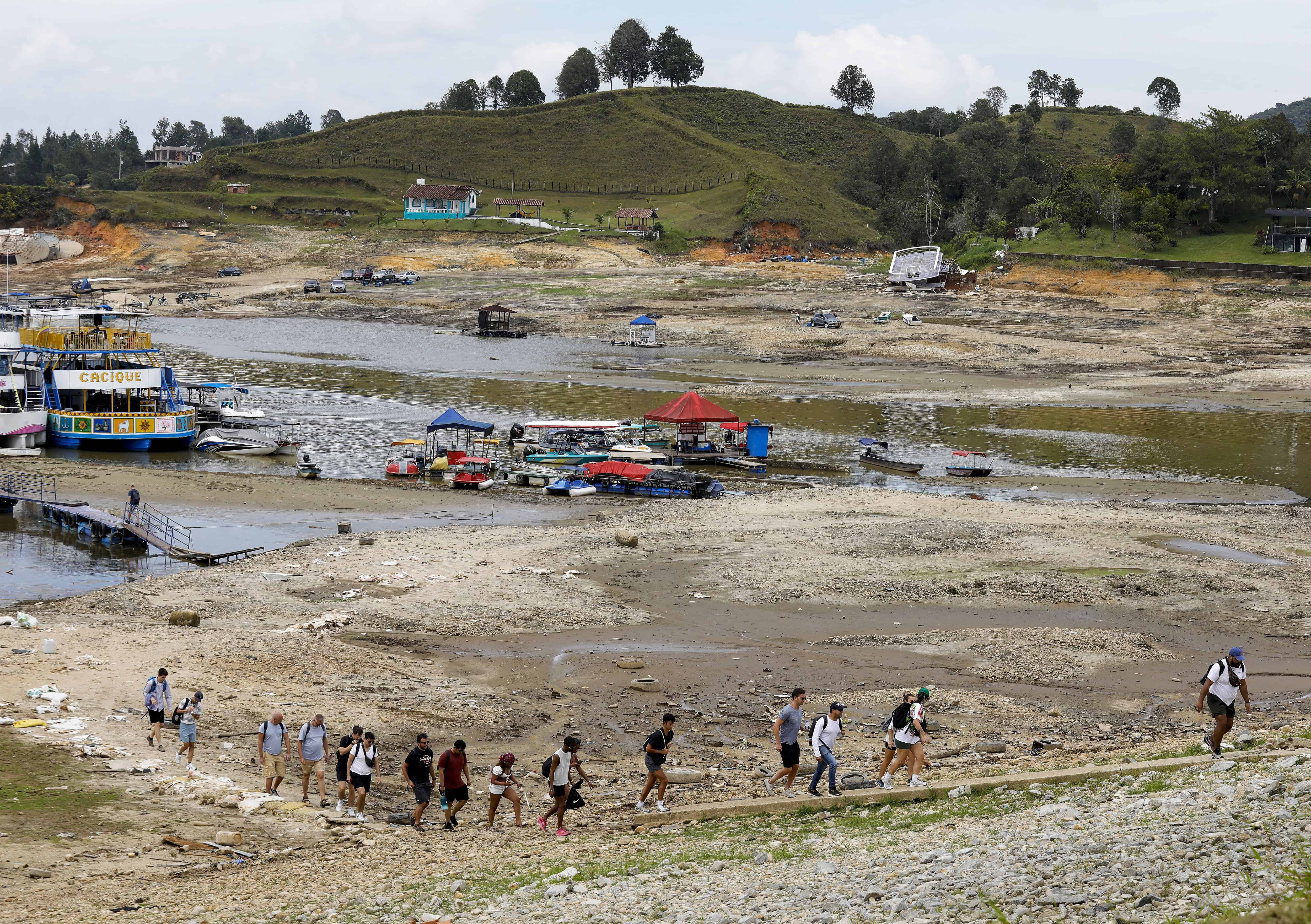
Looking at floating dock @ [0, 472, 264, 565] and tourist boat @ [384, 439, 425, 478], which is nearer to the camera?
floating dock @ [0, 472, 264, 565]

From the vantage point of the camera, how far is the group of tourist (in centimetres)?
1516

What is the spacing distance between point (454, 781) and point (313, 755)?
6.40 feet

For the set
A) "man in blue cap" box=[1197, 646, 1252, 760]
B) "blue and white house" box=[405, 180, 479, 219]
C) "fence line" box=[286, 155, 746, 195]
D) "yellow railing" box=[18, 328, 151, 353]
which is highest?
"fence line" box=[286, 155, 746, 195]

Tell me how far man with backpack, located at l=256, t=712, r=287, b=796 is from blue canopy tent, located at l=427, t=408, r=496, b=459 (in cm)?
2952

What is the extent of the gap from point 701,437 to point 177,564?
23.5m

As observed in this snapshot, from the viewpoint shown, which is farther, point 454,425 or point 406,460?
point 454,425

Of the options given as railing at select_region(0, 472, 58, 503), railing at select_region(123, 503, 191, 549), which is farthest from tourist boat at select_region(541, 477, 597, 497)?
railing at select_region(0, 472, 58, 503)

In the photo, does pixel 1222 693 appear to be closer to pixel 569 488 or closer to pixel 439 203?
pixel 569 488

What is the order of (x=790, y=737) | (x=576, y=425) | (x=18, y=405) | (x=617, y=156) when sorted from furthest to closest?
(x=617, y=156) → (x=576, y=425) → (x=18, y=405) → (x=790, y=737)

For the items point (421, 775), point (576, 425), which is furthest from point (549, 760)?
point (576, 425)

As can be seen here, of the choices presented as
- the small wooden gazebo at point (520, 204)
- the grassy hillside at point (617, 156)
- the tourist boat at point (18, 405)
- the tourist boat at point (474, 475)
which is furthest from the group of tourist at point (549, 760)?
the small wooden gazebo at point (520, 204)

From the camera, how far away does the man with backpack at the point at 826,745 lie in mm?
15352

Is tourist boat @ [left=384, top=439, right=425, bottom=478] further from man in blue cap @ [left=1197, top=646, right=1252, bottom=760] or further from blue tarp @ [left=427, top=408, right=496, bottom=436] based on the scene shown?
man in blue cap @ [left=1197, top=646, right=1252, bottom=760]

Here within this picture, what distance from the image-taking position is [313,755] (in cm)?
1553
